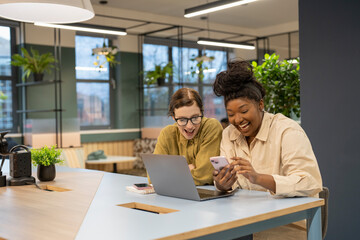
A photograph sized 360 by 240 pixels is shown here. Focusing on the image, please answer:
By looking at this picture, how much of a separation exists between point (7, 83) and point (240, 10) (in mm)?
4809

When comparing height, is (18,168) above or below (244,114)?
below

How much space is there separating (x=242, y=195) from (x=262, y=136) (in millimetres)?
335

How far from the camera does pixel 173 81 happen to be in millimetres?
9344

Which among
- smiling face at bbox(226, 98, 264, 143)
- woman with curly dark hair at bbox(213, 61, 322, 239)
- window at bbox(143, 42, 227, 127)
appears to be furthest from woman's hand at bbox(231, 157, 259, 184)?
window at bbox(143, 42, 227, 127)

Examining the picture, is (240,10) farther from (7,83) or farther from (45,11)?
(45,11)

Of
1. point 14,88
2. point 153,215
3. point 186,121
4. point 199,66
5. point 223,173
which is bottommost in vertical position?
point 153,215

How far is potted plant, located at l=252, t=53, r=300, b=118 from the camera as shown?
4676mm

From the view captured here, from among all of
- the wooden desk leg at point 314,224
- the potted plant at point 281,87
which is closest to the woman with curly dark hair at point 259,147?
the wooden desk leg at point 314,224

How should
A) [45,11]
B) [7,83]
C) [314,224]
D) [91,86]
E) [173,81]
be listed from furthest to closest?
[173,81], [91,86], [7,83], [45,11], [314,224]

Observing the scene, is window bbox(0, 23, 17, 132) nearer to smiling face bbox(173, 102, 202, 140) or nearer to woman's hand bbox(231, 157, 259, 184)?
smiling face bbox(173, 102, 202, 140)

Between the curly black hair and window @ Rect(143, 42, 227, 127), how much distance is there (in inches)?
222

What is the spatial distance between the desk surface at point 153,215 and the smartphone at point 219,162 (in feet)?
0.50

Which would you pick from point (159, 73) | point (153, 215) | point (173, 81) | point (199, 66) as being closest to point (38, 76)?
point (159, 73)

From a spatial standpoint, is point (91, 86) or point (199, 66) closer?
point (91, 86)
